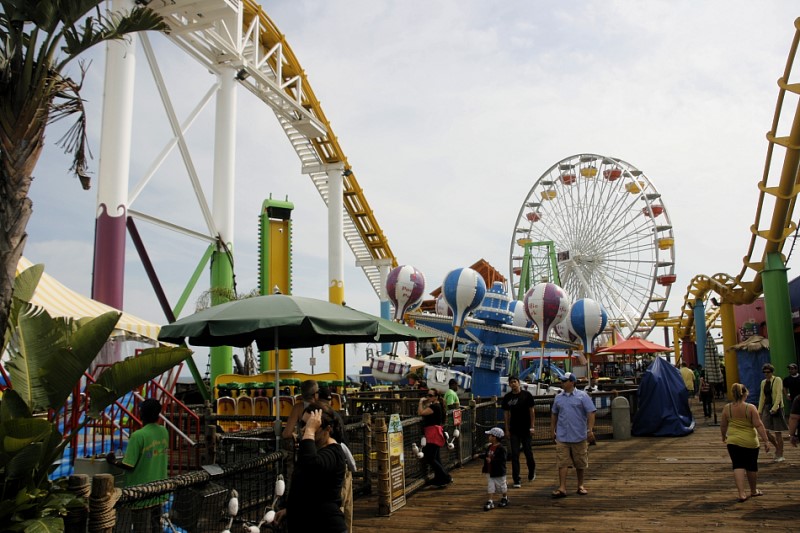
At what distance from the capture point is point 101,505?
3.91m

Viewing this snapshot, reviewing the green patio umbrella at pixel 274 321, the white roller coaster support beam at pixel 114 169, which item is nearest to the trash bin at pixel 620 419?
the green patio umbrella at pixel 274 321

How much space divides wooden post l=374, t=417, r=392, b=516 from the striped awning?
445 centimetres

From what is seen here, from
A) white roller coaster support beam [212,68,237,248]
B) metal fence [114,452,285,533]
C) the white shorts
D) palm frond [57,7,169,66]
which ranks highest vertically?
white roller coaster support beam [212,68,237,248]

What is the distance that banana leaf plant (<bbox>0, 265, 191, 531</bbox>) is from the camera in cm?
412

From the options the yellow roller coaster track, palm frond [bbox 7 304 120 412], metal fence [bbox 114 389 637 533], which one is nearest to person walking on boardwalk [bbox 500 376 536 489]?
metal fence [bbox 114 389 637 533]

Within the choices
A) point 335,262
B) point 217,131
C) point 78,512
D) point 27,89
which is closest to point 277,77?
point 217,131

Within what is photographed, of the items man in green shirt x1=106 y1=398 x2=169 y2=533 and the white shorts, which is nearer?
man in green shirt x1=106 y1=398 x2=169 y2=533

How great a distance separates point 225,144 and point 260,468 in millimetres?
15883

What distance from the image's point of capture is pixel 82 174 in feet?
20.5

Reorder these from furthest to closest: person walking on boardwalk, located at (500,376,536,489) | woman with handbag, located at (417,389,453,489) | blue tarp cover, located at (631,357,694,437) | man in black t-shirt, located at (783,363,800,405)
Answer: blue tarp cover, located at (631,357,694,437), man in black t-shirt, located at (783,363,800,405), person walking on boardwalk, located at (500,376,536,489), woman with handbag, located at (417,389,453,489)

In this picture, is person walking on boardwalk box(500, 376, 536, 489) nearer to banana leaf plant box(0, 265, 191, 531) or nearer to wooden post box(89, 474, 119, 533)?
banana leaf plant box(0, 265, 191, 531)

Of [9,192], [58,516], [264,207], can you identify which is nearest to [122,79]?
[264,207]

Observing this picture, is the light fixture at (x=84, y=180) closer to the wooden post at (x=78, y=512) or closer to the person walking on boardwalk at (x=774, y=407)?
the wooden post at (x=78, y=512)

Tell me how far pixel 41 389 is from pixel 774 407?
9895 mm
